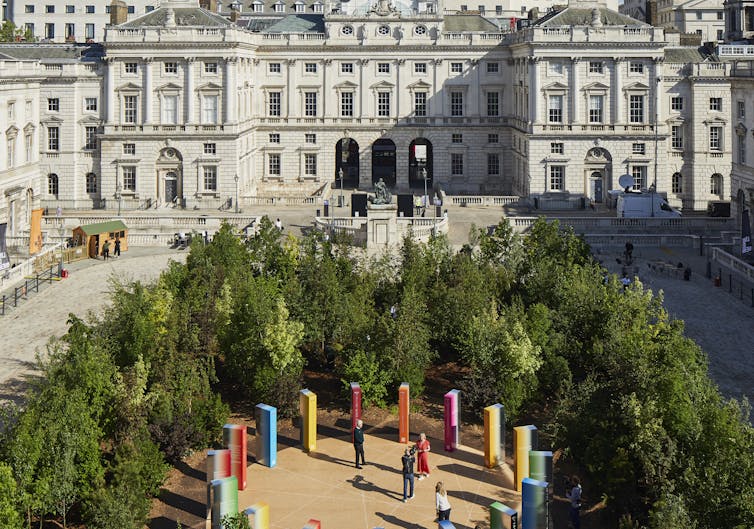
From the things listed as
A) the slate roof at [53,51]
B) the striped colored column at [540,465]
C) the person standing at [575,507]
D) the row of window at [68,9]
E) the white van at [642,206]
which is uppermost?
the row of window at [68,9]

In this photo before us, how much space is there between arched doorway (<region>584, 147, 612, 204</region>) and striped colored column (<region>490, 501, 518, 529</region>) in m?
67.8

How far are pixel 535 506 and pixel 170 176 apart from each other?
70.1 metres

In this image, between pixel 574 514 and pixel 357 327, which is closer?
pixel 574 514

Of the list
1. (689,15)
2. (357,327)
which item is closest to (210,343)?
(357,327)

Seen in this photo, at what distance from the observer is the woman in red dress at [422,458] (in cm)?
3522

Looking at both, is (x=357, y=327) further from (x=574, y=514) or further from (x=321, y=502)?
(x=574, y=514)

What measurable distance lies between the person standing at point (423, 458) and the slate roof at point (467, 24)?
75.7 metres

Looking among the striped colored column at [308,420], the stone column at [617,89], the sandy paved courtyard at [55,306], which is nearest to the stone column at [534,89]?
the stone column at [617,89]

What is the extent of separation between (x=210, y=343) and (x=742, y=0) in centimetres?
6388

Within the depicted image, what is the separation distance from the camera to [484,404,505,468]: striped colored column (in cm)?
3678

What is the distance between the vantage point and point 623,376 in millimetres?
35156

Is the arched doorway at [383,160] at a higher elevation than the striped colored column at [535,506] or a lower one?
higher

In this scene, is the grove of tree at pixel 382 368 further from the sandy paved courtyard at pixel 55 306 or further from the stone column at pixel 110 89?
the stone column at pixel 110 89

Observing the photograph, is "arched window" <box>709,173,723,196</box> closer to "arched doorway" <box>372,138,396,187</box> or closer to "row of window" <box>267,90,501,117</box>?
"row of window" <box>267,90,501,117</box>
